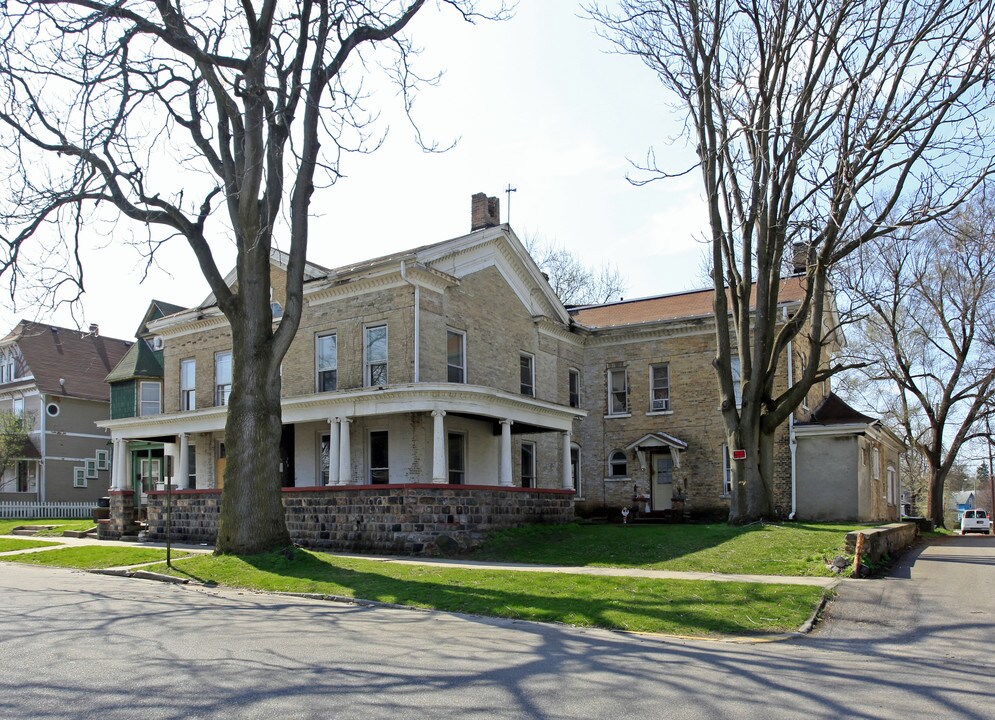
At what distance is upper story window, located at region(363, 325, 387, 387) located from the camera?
24.6m

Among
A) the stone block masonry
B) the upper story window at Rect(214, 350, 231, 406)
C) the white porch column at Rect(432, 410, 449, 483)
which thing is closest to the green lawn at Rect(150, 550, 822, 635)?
the stone block masonry

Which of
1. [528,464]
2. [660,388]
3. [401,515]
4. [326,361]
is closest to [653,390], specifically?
[660,388]

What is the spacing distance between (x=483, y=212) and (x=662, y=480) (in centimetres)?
1139

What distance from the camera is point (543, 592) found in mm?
13383

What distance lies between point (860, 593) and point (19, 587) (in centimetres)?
1308

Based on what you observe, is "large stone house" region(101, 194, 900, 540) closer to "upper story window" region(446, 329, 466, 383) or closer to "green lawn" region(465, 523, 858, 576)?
"upper story window" region(446, 329, 466, 383)

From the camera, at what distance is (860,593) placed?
13242 millimetres

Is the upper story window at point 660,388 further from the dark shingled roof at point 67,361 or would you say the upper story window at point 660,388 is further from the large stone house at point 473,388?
the dark shingled roof at point 67,361

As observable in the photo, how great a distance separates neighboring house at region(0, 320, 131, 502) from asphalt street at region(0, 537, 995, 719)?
114 feet

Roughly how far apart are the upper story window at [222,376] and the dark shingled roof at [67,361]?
18989mm

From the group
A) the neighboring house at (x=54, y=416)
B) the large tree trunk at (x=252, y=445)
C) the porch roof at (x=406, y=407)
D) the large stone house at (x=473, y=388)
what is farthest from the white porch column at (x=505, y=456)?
the neighboring house at (x=54, y=416)

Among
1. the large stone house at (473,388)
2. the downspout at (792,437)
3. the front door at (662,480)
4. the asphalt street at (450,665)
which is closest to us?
the asphalt street at (450,665)

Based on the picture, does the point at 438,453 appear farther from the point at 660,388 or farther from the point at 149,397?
the point at 149,397

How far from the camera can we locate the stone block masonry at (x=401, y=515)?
20547 millimetres
